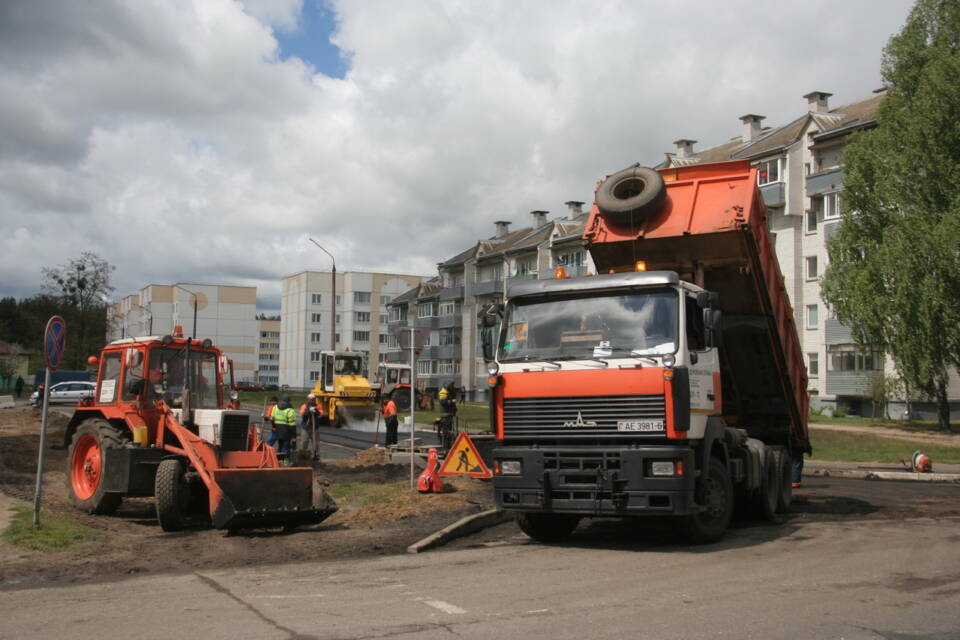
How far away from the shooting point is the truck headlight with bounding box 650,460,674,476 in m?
9.09

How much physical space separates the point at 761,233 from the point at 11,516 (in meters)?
10.1

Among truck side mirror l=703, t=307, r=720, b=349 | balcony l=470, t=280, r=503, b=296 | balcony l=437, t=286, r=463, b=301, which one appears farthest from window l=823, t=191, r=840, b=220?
balcony l=437, t=286, r=463, b=301

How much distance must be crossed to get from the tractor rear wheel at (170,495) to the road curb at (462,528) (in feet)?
10.7

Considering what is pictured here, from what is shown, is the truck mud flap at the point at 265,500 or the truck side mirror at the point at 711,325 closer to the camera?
the truck side mirror at the point at 711,325

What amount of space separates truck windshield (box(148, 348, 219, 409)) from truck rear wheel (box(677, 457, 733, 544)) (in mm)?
7065

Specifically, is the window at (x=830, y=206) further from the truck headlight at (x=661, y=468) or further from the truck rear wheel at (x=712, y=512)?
the truck headlight at (x=661, y=468)

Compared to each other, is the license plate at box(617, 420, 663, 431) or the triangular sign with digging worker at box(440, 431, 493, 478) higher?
the license plate at box(617, 420, 663, 431)

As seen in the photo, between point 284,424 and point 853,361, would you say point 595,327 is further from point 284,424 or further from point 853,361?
point 853,361

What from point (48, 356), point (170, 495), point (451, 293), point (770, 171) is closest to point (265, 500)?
point (170, 495)

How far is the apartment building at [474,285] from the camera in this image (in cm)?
6906

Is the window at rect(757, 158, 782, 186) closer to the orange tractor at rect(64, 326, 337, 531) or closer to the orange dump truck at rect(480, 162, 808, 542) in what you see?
the orange dump truck at rect(480, 162, 808, 542)

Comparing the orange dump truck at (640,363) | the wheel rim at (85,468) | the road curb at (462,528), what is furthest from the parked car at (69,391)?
the orange dump truck at (640,363)

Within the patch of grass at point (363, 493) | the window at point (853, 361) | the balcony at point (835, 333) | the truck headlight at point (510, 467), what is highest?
the balcony at point (835, 333)

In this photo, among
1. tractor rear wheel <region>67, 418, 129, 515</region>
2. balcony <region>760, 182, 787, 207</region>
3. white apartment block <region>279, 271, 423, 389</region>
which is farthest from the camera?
white apartment block <region>279, 271, 423, 389</region>
